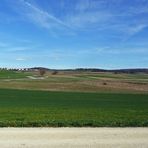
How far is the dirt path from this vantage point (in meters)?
11.7

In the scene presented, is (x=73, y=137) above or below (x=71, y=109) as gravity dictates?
above

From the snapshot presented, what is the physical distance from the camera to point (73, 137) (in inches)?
513

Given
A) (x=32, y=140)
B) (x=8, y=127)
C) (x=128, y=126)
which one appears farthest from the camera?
(x=128, y=126)

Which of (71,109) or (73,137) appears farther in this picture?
(71,109)

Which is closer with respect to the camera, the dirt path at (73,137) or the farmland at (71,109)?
the dirt path at (73,137)

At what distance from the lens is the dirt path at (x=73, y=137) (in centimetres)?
1169

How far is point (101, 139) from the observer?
1276cm

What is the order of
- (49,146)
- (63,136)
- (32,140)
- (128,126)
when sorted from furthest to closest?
(128,126) → (63,136) → (32,140) → (49,146)

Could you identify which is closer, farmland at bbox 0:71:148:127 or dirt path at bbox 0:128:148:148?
dirt path at bbox 0:128:148:148

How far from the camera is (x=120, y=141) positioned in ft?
40.8

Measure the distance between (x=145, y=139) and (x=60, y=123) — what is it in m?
4.37

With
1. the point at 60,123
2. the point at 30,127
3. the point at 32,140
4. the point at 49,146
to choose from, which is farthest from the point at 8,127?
the point at 49,146

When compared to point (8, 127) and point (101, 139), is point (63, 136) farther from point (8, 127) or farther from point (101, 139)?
point (8, 127)

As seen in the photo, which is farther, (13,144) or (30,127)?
(30,127)
